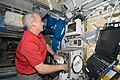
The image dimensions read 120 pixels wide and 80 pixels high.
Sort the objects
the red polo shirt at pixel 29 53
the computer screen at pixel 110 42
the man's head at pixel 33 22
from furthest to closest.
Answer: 1. the man's head at pixel 33 22
2. the red polo shirt at pixel 29 53
3. the computer screen at pixel 110 42

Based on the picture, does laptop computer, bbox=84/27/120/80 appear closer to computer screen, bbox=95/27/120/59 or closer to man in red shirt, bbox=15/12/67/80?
computer screen, bbox=95/27/120/59

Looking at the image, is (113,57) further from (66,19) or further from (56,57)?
(66,19)

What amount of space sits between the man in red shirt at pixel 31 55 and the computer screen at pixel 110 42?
0.65 metres

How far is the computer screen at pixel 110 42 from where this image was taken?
1.14m

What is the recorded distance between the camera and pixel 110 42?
126cm

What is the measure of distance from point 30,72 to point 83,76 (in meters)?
0.84

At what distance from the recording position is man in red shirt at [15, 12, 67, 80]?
1.66 m

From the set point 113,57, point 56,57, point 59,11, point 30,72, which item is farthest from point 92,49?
point 59,11

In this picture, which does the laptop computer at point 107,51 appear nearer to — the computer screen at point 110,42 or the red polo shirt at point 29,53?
the computer screen at point 110,42

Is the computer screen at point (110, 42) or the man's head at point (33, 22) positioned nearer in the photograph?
the computer screen at point (110, 42)

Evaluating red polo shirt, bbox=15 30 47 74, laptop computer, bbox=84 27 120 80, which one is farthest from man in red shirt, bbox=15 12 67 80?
laptop computer, bbox=84 27 120 80

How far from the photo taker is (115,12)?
1593 mm

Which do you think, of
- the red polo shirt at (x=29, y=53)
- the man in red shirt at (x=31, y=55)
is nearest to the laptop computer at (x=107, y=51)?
the man in red shirt at (x=31, y=55)

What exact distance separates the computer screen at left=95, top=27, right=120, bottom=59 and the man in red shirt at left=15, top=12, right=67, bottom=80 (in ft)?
2.12
